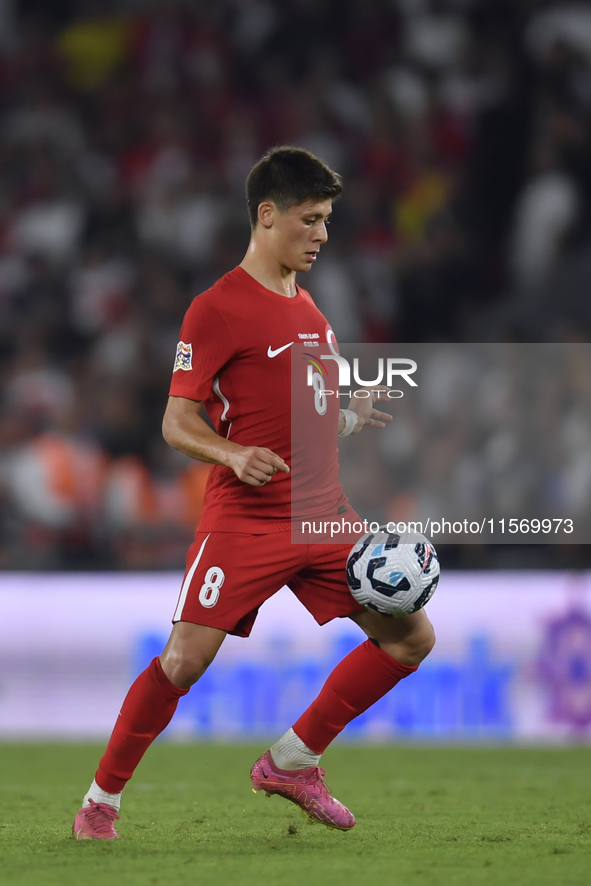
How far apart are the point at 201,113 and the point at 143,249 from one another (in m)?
1.75

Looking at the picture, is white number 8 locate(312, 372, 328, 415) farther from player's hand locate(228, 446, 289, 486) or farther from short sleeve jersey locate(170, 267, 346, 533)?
player's hand locate(228, 446, 289, 486)

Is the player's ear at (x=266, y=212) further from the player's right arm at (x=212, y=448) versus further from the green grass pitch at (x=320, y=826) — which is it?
the green grass pitch at (x=320, y=826)

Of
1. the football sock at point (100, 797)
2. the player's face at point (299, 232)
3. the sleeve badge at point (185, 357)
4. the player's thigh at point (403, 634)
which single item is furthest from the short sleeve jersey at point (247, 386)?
the football sock at point (100, 797)

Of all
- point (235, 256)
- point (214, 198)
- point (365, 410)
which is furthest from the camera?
point (214, 198)

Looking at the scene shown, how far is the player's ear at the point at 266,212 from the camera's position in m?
4.19

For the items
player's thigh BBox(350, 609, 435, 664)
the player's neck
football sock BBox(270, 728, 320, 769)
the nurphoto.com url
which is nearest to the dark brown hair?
the player's neck

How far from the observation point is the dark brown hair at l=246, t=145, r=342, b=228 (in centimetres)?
415

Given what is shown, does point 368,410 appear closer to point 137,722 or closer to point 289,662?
point 137,722

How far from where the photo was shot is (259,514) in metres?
4.13

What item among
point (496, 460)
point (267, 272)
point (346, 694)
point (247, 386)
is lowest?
point (346, 694)

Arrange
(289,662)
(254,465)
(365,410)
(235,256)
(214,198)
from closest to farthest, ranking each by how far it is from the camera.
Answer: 1. (254,465)
2. (365,410)
3. (289,662)
4. (235,256)
5. (214,198)

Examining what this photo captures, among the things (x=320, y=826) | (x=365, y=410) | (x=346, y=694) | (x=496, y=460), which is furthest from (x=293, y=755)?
(x=496, y=460)

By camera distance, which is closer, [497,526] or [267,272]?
[267,272]

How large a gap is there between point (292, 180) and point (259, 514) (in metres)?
1.06
